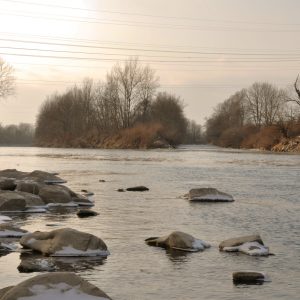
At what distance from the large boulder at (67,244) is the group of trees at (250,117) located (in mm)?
78358

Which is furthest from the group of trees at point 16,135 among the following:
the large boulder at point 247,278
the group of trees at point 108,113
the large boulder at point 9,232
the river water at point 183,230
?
the large boulder at point 247,278

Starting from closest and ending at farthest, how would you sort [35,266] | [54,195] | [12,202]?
[35,266]
[12,202]
[54,195]

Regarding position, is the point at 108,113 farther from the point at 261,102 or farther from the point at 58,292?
the point at 58,292

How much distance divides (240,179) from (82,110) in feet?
268

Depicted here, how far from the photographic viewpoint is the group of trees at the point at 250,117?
3546 inches

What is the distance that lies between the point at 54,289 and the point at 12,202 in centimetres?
1089

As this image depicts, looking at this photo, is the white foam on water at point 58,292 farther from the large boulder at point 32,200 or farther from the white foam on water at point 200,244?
the large boulder at point 32,200

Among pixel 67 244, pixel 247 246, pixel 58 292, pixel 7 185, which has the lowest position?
pixel 247 246

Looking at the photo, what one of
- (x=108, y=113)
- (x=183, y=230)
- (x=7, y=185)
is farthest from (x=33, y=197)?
(x=108, y=113)

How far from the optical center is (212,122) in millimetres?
135250

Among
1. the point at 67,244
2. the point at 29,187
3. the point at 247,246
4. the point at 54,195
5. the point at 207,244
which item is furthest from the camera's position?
the point at 29,187

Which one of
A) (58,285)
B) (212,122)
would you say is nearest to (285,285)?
(58,285)

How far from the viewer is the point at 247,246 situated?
40.0 ft

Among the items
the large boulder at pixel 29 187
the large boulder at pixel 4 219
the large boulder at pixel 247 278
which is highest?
the large boulder at pixel 29 187
